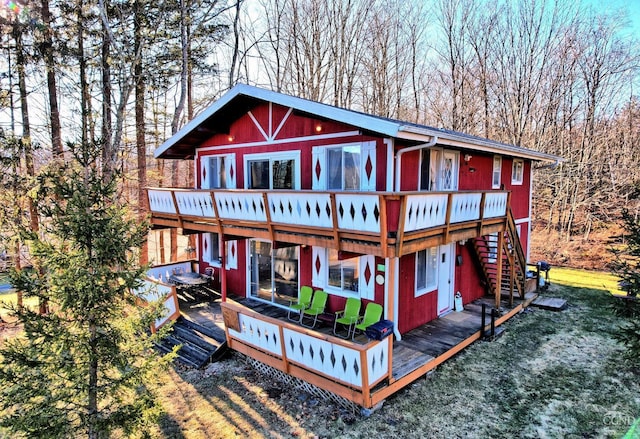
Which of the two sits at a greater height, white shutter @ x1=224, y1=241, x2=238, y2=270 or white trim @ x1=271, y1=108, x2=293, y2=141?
white trim @ x1=271, y1=108, x2=293, y2=141

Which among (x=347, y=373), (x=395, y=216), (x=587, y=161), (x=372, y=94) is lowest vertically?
(x=347, y=373)

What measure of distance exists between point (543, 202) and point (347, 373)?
24246mm

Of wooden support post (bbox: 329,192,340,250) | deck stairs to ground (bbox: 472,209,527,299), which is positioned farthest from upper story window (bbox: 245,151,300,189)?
deck stairs to ground (bbox: 472,209,527,299)

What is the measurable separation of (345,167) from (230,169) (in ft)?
16.4

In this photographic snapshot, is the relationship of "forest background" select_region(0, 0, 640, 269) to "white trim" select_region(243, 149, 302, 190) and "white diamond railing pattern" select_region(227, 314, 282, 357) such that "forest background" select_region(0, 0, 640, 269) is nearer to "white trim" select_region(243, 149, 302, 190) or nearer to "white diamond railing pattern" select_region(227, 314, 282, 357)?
"white trim" select_region(243, 149, 302, 190)

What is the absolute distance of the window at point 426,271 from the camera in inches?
397

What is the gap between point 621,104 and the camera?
76.9 feet

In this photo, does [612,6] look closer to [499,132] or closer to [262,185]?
[499,132]

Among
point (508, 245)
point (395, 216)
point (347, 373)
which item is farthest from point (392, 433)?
point (508, 245)

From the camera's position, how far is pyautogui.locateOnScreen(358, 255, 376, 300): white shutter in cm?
923

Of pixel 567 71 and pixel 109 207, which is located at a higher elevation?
pixel 567 71

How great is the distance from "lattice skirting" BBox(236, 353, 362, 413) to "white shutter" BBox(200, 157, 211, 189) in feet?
21.6

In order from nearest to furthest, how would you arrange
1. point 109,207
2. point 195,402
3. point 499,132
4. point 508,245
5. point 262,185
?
1. point 109,207
2. point 195,402
3. point 262,185
4. point 508,245
5. point 499,132

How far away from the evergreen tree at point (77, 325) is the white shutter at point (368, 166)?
5.13 meters
